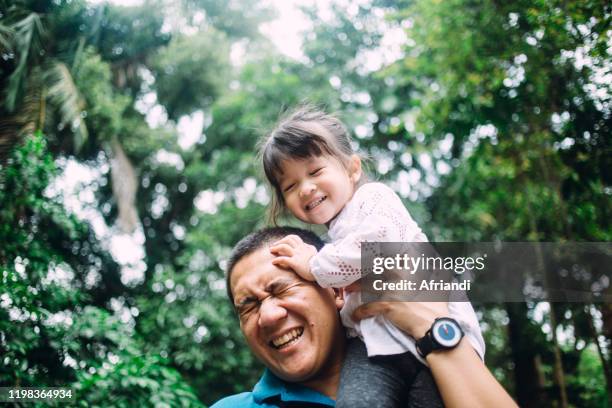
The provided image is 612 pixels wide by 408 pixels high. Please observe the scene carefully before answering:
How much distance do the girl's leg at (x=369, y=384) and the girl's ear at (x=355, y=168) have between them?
82 cm

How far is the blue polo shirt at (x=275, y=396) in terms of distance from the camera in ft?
5.67

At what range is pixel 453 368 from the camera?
1390 millimetres

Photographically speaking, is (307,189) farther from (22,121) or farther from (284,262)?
(22,121)

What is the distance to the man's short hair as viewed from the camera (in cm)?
187

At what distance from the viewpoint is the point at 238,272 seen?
1.84m

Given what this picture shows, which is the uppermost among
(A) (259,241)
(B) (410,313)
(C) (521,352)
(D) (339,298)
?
(C) (521,352)

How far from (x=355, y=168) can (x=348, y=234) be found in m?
0.53

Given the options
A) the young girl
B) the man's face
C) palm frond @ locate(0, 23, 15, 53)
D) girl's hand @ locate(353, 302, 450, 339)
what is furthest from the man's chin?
palm frond @ locate(0, 23, 15, 53)

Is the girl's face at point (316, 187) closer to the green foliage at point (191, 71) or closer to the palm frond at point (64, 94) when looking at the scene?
the palm frond at point (64, 94)

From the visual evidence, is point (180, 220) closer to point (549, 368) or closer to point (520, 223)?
point (520, 223)

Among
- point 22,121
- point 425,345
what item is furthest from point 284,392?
point 22,121

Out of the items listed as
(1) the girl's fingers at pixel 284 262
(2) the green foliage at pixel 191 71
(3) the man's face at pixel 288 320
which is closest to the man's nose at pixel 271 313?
(3) the man's face at pixel 288 320

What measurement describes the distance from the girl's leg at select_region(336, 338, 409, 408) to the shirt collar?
0.27m

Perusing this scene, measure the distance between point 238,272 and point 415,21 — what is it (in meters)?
4.49
